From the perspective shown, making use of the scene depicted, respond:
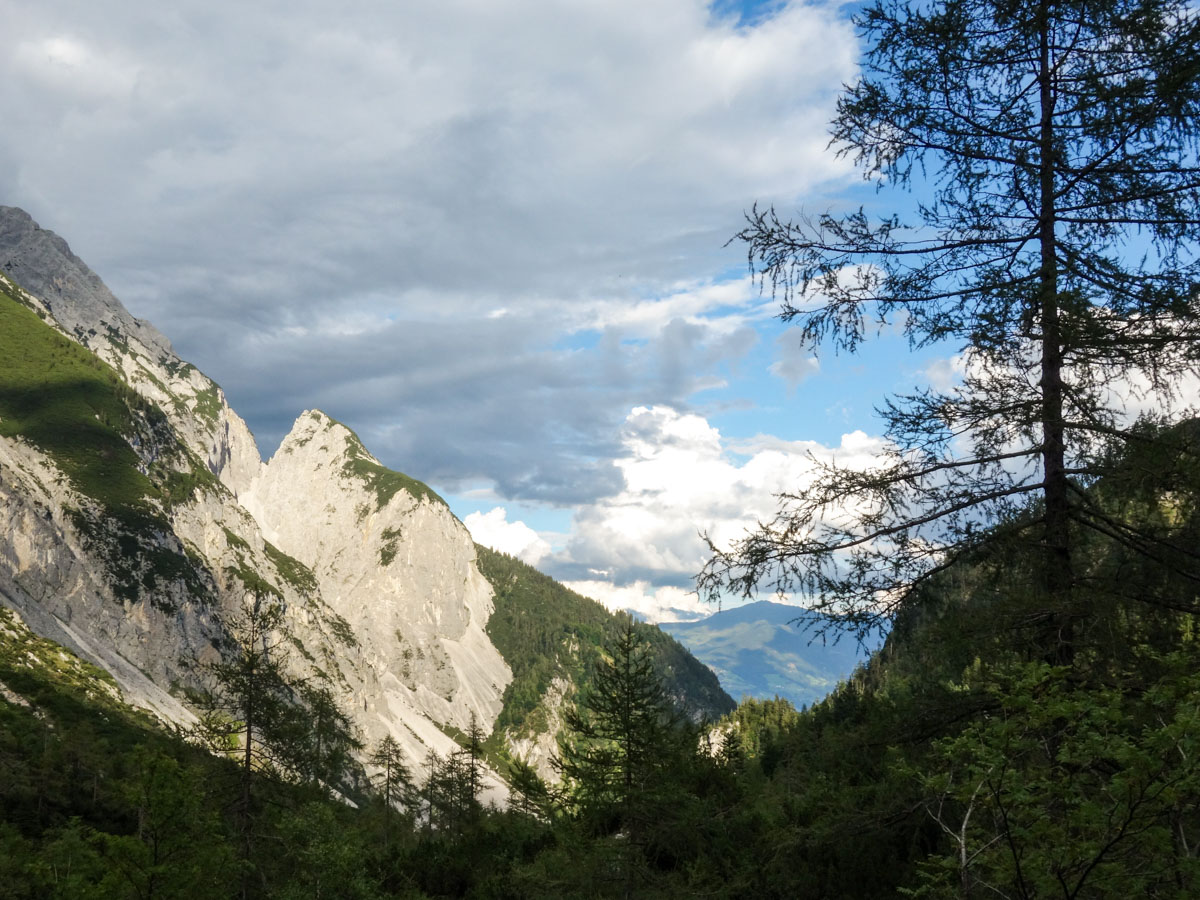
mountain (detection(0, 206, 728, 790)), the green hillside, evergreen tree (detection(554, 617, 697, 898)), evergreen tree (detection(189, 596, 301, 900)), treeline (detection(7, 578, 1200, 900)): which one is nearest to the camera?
treeline (detection(7, 578, 1200, 900))

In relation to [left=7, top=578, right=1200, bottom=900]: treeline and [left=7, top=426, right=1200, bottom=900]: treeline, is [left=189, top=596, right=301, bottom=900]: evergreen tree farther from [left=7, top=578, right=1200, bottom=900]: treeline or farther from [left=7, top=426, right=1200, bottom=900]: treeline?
[left=7, top=578, right=1200, bottom=900]: treeline

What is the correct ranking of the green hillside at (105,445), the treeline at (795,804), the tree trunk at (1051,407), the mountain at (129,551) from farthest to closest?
the green hillside at (105,445) → the mountain at (129,551) → the tree trunk at (1051,407) → the treeline at (795,804)

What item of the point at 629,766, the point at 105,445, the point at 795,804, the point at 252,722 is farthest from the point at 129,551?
the point at 795,804

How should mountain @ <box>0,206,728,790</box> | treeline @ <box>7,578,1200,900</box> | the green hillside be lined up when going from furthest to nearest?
the green hillside, mountain @ <box>0,206,728,790</box>, treeline @ <box>7,578,1200,900</box>

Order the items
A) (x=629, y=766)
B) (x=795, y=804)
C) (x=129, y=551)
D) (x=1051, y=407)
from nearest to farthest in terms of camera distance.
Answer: (x=1051, y=407)
(x=795, y=804)
(x=629, y=766)
(x=129, y=551)

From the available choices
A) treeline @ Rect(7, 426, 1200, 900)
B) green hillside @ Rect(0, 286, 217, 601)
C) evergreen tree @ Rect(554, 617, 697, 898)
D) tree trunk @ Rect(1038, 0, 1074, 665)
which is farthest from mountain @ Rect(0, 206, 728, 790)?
tree trunk @ Rect(1038, 0, 1074, 665)

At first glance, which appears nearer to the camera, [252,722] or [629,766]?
[629,766]

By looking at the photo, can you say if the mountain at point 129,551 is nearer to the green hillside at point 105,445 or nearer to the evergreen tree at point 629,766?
the green hillside at point 105,445

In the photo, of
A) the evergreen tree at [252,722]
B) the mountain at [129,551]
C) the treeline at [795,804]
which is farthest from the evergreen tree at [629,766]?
the mountain at [129,551]

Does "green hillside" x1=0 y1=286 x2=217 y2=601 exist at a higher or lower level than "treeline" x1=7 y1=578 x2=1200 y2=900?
higher

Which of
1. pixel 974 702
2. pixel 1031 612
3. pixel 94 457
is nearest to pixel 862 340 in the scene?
pixel 1031 612

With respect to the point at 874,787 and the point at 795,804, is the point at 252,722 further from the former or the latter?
the point at 874,787

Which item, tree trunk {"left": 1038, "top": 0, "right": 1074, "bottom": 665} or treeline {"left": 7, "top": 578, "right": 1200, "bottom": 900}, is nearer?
treeline {"left": 7, "top": 578, "right": 1200, "bottom": 900}

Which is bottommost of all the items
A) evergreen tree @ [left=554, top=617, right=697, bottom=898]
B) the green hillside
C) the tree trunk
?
evergreen tree @ [left=554, top=617, right=697, bottom=898]
